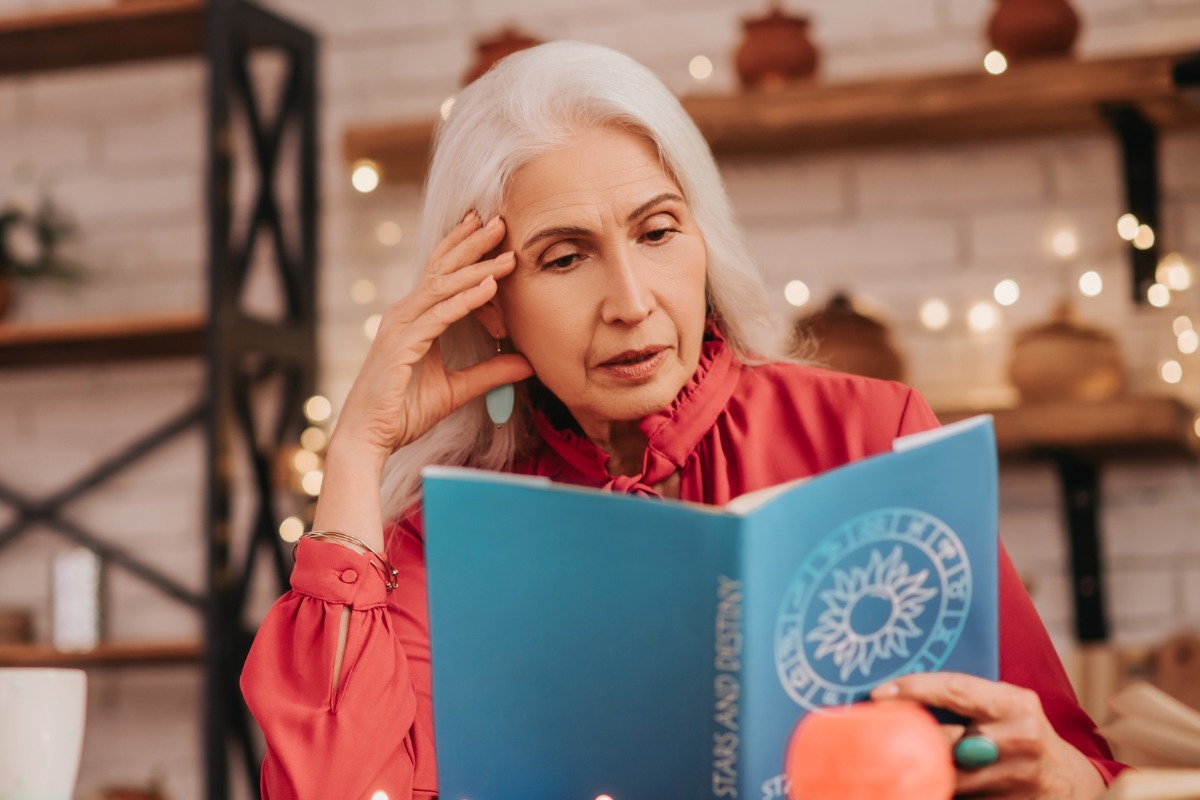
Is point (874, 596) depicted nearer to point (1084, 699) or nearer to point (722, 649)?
point (722, 649)

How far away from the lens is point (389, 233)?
2.90 m

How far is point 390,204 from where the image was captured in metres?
2.91

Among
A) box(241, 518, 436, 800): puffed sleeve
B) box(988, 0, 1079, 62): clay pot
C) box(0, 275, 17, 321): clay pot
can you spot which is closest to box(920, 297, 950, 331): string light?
box(988, 0, 1079, 62): clay pot

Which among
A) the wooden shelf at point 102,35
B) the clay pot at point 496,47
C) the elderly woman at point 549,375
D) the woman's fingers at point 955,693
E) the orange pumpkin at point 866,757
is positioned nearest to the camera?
the orange pumpkin at point 866,757

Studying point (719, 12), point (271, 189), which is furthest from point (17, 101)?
point (719, 12)

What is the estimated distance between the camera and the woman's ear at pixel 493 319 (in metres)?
1.46

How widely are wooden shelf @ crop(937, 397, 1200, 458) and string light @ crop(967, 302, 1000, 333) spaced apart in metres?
0.27

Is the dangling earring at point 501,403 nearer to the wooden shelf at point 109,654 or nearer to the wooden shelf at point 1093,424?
the wooden shelf at point 1093,424

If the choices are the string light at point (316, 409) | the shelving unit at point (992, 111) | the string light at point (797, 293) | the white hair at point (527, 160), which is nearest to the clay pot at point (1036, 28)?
the shelving unit at point (992, 111)

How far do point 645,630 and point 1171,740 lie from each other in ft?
1.03

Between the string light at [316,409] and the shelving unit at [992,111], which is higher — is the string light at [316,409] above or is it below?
below

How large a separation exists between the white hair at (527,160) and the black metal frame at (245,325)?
1226mm

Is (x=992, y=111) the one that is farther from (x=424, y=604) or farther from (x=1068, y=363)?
(x=424, y=604)

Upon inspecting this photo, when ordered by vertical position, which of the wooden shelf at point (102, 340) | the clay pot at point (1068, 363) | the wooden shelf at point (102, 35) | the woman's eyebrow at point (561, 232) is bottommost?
the woman's eyebrow at point (561, 232)
